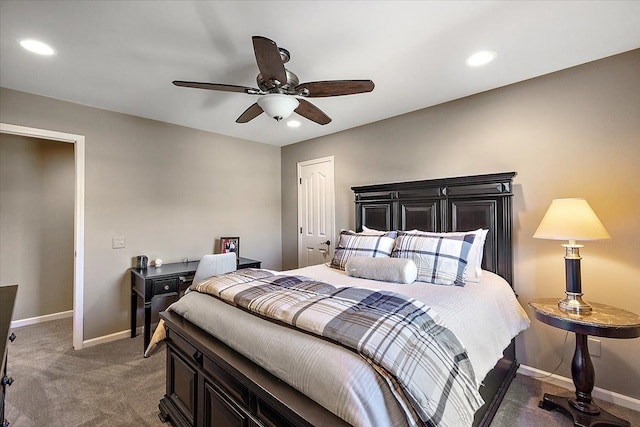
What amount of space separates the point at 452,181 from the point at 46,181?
A: 5.03m

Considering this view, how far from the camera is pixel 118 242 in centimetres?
315

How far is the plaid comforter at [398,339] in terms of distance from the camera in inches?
38.9

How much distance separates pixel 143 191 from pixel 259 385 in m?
3.02

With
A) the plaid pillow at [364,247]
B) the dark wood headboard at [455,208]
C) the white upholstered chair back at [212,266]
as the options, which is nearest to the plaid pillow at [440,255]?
the plaid pillow at [364,247]

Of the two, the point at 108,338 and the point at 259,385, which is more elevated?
the point at 259,385

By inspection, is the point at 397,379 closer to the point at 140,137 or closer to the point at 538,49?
the point at 538,49

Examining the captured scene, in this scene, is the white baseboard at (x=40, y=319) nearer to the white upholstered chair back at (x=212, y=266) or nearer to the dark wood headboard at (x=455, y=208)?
the white upholstered chair back at (x=212, y=266)

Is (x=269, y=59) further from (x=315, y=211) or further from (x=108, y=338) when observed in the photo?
(x=108, y=338)

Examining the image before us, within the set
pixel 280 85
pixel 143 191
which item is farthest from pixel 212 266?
pixel 280 85

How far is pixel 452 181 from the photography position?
108 inches

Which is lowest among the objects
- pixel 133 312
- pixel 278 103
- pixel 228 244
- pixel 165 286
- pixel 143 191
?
pixel 133 312

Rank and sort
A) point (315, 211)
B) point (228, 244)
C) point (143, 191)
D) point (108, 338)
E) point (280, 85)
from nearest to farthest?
point (280, 85) < point (108, 338) < point (143, 191) < point (228, 244) < point (315, 211)

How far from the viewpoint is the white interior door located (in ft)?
13.2

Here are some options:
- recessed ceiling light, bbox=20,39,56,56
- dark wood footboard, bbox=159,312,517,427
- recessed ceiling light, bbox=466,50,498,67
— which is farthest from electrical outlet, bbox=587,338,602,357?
recessed ceiling light, bbox=20,39,56,56
